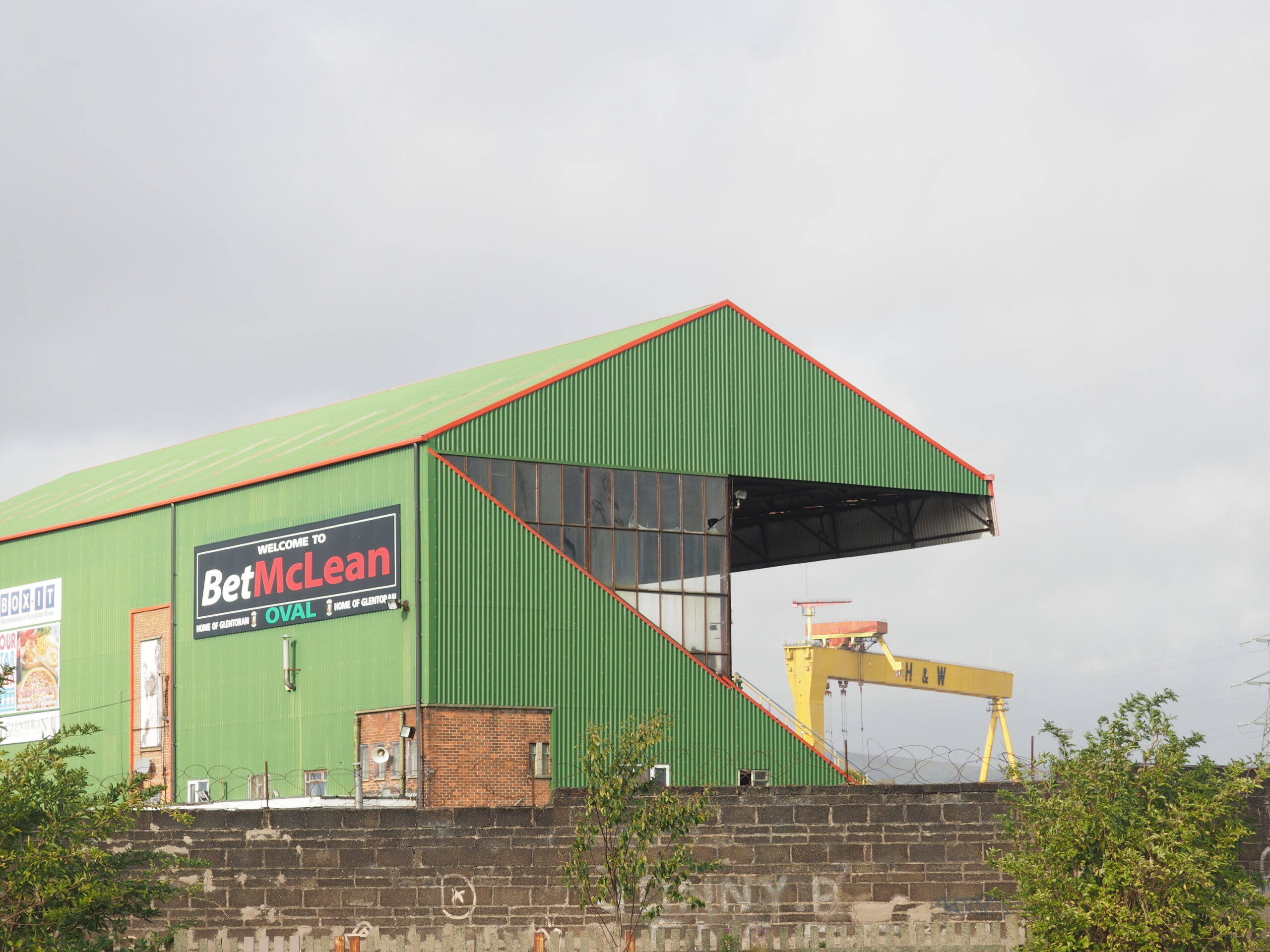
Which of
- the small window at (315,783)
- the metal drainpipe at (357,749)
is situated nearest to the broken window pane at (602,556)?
the metal drainpipe at (357,749)

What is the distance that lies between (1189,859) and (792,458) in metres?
25.9

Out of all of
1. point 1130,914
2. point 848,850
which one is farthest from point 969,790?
point 1130,914

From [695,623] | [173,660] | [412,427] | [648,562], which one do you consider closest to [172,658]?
[173,660]

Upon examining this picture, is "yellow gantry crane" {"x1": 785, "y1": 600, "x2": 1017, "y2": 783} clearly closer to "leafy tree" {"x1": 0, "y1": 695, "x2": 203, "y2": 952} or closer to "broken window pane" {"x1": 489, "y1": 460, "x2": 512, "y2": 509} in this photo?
"broken window pane" {"x1": 489, "y1": 460, "x2": 512, "y2": 509}

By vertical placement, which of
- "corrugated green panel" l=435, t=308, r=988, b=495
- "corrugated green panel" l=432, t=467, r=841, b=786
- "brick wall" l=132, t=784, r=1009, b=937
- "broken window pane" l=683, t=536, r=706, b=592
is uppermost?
"corrugated green panel" l=435, t=308, r=988, b=495

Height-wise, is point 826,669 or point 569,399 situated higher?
point 569,399

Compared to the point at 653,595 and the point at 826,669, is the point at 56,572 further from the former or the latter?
the point at 826,669

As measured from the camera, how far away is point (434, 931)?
97.3 ft

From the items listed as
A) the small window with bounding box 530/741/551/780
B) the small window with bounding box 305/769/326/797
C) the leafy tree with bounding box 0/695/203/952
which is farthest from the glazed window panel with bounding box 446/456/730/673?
the leafy tree with bounding box 0/695/203/952

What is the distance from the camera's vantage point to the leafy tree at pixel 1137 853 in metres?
21.6

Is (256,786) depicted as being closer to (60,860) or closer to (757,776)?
(757,776)

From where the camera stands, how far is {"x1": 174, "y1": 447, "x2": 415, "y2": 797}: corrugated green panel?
40.2 m

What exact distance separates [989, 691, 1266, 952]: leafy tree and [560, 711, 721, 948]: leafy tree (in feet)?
18.0

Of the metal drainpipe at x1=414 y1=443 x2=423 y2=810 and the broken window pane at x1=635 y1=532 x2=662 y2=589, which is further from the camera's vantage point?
the broken window pane at x1=635 y1=532 x2=662 y2=589
